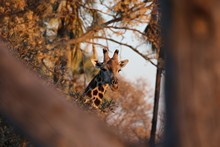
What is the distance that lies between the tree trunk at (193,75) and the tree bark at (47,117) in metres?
0.21

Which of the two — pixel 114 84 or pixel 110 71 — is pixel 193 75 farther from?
pixel 110 71

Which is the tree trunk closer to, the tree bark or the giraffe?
the tree bark

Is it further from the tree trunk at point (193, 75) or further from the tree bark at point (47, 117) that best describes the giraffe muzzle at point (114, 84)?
the tree trunk at point (193, 75)

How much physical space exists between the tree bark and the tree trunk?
21cm

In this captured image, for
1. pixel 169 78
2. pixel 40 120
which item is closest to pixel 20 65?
pixel 40 120

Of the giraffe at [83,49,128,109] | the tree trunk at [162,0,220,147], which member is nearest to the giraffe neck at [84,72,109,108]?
the giraffe at [83,49,128,109]

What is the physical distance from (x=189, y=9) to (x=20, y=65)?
1.70 feet

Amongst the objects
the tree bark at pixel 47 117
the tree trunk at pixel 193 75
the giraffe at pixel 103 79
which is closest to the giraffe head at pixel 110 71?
the giraffe at pixel 103 79

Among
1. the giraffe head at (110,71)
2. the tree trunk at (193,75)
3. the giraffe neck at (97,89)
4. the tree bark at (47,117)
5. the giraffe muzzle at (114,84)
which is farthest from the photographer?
the giraffe neck at (97,89)

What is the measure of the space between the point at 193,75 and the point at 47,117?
0.41 metres

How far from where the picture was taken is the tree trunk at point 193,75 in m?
1.83

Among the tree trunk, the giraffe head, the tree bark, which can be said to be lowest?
the tree bark

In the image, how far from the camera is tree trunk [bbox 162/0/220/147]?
1.83 m

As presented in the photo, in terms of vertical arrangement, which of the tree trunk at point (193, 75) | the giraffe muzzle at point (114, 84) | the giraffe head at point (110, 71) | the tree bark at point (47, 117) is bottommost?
the tree bark at point (47, 117)
